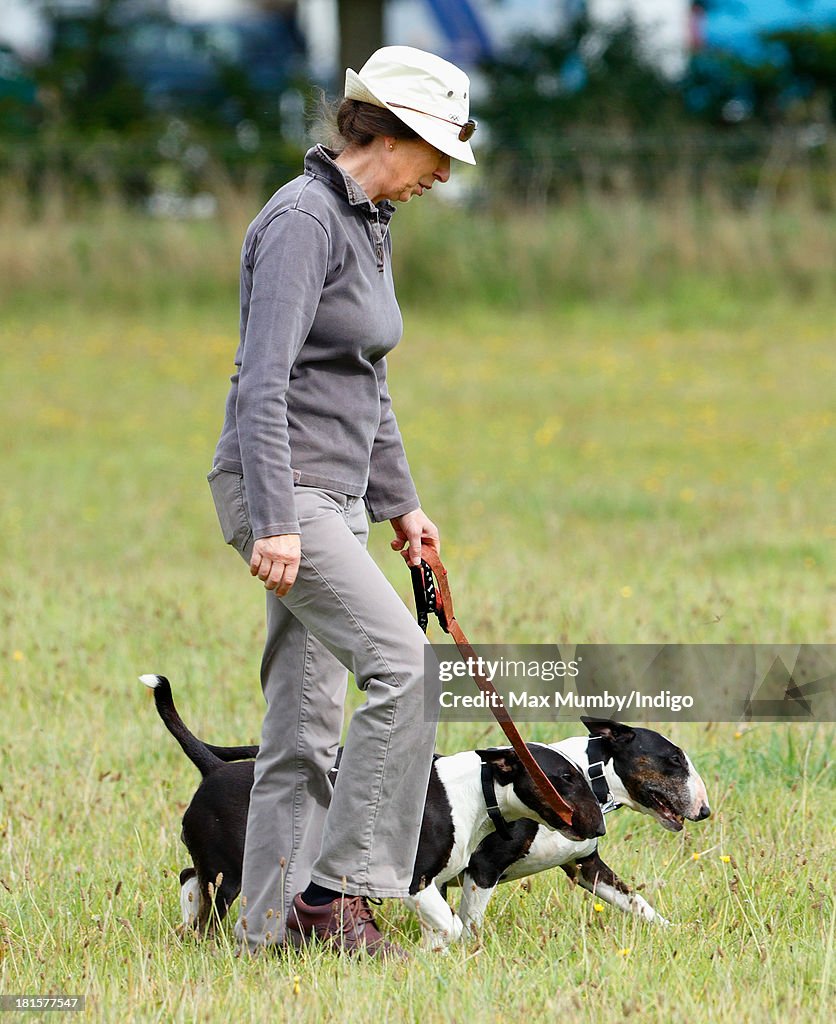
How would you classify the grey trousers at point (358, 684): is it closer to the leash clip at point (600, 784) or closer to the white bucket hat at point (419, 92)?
the leash clip at point (600, 784)

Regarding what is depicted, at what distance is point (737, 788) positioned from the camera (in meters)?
4.61

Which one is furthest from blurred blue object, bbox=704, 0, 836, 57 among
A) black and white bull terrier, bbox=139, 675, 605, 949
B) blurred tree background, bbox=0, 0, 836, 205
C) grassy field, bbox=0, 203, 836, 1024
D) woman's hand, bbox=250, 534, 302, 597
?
woman's hand, bbox=250, 534, 302, 597

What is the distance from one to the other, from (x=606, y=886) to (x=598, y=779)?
25cm

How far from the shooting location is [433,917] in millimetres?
3666

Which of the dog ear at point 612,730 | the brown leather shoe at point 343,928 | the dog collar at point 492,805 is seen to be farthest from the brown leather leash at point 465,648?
the brown leather shoe at point 343,928

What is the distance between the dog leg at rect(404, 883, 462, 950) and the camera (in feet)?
12.0

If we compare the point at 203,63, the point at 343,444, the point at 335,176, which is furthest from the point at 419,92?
the point at 203,63

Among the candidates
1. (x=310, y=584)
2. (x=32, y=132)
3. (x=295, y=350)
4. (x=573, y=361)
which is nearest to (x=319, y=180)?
(x=295, y=350)

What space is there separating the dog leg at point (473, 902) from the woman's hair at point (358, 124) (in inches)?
68.4

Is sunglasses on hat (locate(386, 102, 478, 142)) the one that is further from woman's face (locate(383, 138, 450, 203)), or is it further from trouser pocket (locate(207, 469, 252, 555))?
trouser pocket (locate(207, 469, 252, 555))

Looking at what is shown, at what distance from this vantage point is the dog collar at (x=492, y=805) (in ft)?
12.3

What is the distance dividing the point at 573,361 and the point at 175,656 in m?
8.90

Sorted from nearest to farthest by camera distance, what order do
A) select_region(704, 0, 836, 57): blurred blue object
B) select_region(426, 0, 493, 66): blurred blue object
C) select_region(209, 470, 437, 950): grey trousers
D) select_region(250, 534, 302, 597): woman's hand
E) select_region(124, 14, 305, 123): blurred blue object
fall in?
select_region(250, 534, 302, 597): woman's hand
select_region(209, 470, 437, 950): grey trousers
select_region(704, 0, 836, 57): blurred blue object
select_region(124, 14, 305, 123): blurred blue object
select_region(426, 0, 493, 66): blurred blue object

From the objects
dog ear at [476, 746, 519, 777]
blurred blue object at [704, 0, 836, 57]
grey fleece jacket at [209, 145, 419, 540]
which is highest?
blurred blue object at [704, 0, 836, 57]
